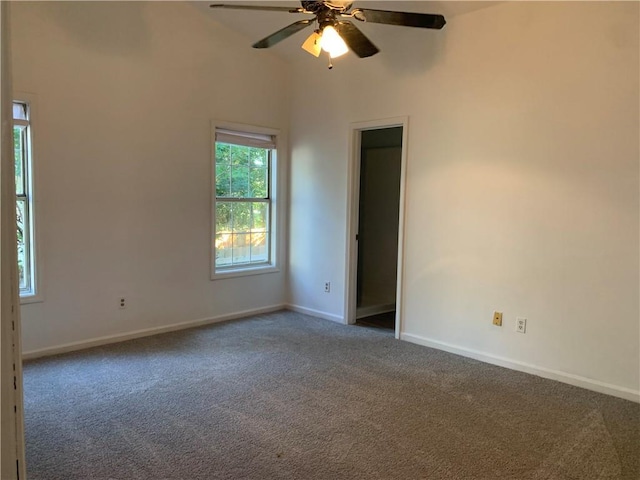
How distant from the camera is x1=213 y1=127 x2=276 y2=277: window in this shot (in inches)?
190

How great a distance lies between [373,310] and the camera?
5.32 m

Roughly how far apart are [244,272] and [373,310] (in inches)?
59.8

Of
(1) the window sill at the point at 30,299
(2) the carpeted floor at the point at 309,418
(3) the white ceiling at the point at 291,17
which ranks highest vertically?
Answer: (3) the white ceiling at the point at 291,17

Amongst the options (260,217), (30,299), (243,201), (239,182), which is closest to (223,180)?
(239,182)

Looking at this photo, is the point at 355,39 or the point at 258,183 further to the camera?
the point at 258,183

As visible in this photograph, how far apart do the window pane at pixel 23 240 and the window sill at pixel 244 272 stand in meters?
1.64

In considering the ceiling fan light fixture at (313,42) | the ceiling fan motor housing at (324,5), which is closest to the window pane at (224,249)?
the ceiling fan light fixture at (313,42)

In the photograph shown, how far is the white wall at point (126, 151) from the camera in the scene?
3.63 metres

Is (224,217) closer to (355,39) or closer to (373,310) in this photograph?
(373,310)

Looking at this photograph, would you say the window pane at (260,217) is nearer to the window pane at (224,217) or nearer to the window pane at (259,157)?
the window pane at (224,217)

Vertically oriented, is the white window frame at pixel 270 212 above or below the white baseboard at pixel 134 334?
above

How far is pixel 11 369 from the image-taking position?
3.64ft

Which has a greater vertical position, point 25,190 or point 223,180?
point 223,180

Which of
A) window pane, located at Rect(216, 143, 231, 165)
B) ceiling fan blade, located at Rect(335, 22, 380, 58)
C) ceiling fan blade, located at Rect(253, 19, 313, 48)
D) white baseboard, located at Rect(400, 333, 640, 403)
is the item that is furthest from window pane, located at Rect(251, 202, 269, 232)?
Answer: ceiling fan blade, located at Rect(335, 22, 380, 58)
